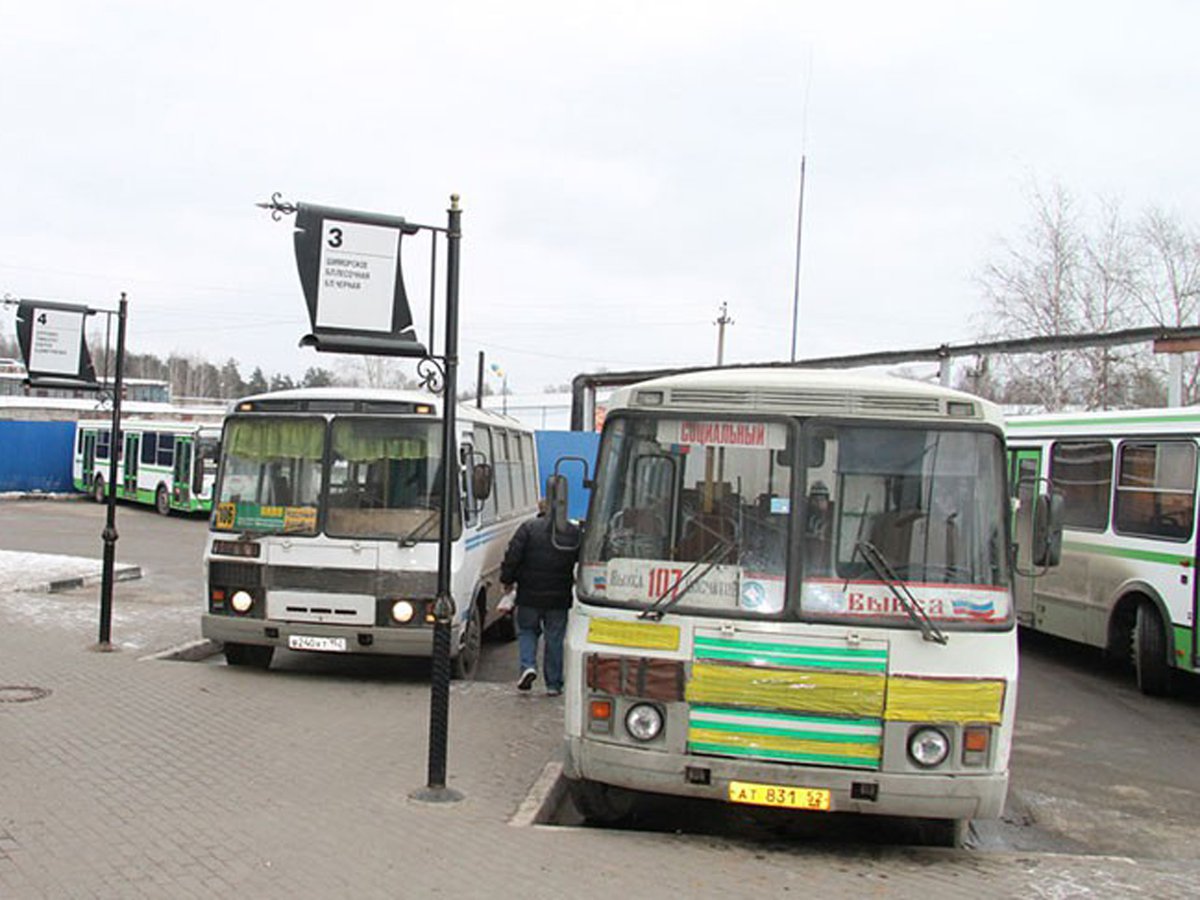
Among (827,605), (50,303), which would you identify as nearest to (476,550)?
(50,303)

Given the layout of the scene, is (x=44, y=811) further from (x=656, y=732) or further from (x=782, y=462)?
(x=782, y=462)

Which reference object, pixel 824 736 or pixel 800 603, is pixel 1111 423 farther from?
pixel 824 736

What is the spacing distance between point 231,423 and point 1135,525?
972 centimetres

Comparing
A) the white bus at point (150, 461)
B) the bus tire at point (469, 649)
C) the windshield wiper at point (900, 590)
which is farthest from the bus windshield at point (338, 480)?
the white bus at point (150, 461)

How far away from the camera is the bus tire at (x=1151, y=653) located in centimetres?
1180

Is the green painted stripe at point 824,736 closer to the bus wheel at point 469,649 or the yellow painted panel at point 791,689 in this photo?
the yellow painted panel at point 791,689

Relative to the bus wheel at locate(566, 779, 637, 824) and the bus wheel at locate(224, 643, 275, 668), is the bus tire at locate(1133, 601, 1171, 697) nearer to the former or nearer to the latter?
the bus wheel at locate(566, 779, 637, 824)

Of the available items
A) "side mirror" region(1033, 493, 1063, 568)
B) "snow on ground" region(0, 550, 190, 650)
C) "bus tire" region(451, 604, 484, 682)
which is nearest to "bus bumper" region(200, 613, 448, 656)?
"bus tire" region(451, 604, 484, 682)

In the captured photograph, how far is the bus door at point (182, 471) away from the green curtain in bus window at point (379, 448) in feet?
80.3

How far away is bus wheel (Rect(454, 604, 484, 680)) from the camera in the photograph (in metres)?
10.9

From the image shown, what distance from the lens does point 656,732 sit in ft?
19.9

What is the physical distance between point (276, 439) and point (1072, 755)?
25.4 feet

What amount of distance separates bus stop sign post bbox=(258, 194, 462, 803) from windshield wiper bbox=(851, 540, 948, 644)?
2.53 m

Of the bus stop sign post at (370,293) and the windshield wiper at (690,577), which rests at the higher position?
the bus stop sign post at (370,293)
